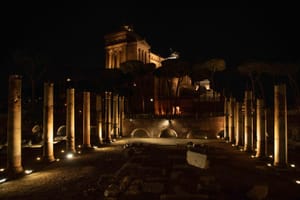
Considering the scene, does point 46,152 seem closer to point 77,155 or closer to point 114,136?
point 77,155

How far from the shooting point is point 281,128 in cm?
1340

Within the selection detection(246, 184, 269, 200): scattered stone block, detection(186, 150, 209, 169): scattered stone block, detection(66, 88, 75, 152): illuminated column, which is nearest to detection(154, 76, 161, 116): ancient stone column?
detection(66, 88, 75, 152): illuminated column

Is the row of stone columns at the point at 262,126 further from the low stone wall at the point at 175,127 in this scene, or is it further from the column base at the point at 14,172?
the column base at the point at 14,172

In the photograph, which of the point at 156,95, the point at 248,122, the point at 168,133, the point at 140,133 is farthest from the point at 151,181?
the point at 156,95

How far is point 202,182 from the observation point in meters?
9.55

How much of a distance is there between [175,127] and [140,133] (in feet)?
14.5

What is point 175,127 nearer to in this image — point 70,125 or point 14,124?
point 70,125

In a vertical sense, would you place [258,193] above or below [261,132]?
below

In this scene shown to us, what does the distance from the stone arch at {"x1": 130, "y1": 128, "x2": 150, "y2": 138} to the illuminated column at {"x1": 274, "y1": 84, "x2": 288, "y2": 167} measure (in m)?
23.4

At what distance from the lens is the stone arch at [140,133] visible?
36.0 meters

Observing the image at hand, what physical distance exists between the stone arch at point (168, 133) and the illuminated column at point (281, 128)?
874 inches

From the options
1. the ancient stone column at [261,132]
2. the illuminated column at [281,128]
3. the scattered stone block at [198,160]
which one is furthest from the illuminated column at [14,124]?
the ancient stone column at [261,132]

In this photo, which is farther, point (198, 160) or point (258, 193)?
point (198, 160)

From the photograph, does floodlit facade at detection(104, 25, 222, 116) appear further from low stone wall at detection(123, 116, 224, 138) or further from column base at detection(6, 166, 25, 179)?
column base at detection(6, 166, 25, 179)
